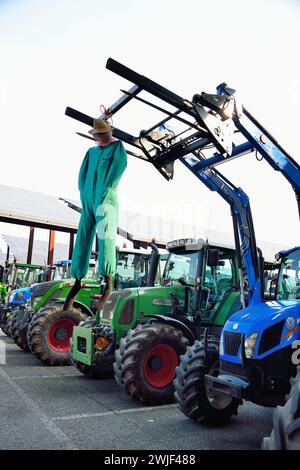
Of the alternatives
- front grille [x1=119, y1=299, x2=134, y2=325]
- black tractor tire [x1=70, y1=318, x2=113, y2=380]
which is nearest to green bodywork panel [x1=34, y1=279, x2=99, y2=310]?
black tractor tire [x1=70, y1=318, x2=113, y2=380]

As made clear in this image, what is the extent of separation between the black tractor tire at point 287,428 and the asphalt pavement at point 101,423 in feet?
4.28

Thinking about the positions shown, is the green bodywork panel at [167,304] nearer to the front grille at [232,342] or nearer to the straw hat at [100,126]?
the front grille at [232,342]

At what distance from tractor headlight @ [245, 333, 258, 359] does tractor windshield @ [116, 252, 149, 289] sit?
5777mm

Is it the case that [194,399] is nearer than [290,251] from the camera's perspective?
Yes

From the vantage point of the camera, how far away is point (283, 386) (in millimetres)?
3881

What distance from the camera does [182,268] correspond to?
6.86m

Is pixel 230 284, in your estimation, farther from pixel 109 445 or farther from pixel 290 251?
pixel 109 445

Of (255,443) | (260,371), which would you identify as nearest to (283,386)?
(260,371)

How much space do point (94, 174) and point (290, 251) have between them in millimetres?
2667

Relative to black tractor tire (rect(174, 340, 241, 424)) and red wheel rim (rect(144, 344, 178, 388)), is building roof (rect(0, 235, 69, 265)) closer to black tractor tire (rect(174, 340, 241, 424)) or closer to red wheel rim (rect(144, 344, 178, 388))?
red wheel rim (rect(144, 344, 178, 388))

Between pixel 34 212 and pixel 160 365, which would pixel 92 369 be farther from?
pixel 34 212

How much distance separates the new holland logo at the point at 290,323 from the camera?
12.9ft

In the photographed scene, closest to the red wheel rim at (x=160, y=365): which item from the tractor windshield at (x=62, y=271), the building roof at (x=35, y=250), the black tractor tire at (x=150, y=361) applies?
the black tractor tire at (x=150, y=361)

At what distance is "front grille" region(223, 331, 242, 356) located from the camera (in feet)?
13.2
